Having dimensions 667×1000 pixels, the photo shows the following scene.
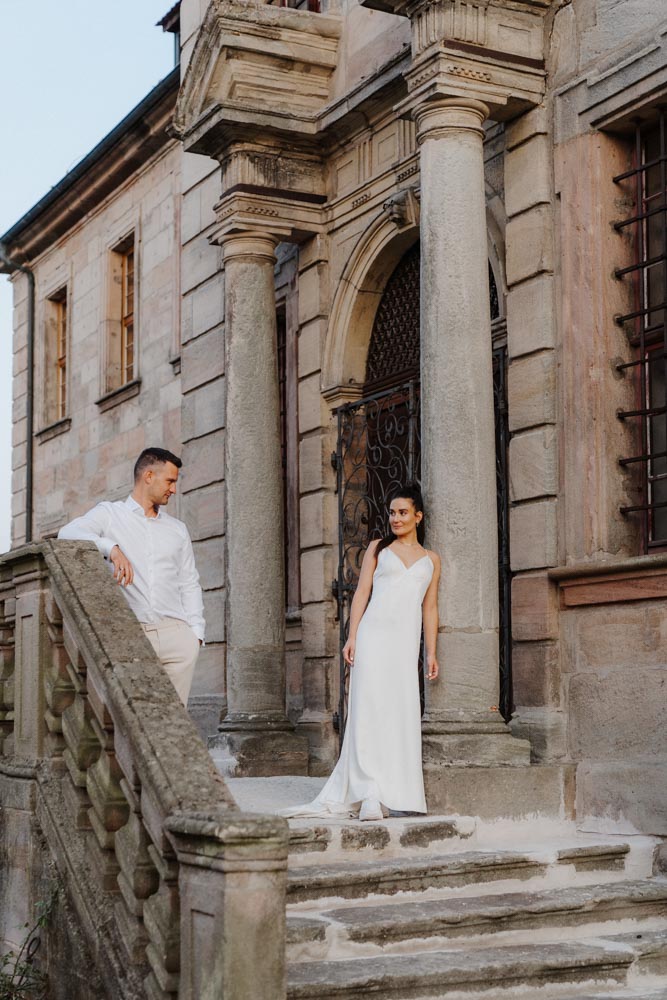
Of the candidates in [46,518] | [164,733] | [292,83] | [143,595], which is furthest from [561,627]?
[46,518]

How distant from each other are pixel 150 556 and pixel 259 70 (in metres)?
4.92

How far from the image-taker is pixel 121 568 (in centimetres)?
689

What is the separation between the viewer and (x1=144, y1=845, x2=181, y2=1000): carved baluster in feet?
16.6

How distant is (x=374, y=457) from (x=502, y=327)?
6.82ft

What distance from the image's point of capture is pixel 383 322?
421 inches

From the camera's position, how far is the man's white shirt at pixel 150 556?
707 cm

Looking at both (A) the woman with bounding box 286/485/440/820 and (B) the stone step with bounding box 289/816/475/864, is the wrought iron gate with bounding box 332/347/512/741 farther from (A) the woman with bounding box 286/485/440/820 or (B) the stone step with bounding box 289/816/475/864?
(B) the stone step with bounding box 289/816/475/864

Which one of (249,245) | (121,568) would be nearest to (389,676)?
(121,568)

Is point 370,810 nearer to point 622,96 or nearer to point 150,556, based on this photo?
point 150,556

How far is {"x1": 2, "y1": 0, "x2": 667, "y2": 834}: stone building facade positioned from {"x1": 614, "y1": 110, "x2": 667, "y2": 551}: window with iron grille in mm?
21

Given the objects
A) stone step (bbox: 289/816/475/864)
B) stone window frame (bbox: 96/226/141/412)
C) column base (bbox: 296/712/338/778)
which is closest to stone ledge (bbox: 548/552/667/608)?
stone step (bbox: 289/816/475/864)

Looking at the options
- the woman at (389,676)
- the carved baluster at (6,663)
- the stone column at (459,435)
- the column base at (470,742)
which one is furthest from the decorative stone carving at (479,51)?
the carved baluster at (6,663)

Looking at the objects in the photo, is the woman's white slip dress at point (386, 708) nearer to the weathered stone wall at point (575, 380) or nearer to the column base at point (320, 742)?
the weathered stone wall at point (575, 380)

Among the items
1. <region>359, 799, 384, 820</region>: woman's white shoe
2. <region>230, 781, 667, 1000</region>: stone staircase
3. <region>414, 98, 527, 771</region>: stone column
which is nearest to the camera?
<region>230, 781, 667, 1000</region>: stone staircase
